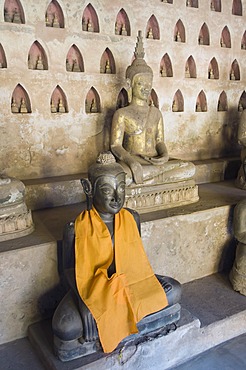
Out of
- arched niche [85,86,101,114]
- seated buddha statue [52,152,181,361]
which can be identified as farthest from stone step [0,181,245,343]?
arched niche [85,86,101,114]

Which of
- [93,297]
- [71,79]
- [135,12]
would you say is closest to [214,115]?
[135,12]

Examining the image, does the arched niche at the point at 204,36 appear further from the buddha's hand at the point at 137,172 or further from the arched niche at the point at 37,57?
the buddha's hand at the point at 137,172

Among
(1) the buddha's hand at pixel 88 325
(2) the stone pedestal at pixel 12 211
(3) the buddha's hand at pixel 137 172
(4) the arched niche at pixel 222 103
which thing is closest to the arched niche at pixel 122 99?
(3) the buddha's hand at pixel 137 172

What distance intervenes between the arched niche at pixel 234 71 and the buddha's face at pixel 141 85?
2.12 metres

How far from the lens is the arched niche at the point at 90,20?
442 centimetres

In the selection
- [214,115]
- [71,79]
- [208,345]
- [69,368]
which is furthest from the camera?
[214,115]

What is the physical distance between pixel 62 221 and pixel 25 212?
0.44 meters

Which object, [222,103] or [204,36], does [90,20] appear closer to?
[204,36]

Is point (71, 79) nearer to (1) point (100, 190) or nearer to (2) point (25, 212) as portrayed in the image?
(2) point (25, 212)

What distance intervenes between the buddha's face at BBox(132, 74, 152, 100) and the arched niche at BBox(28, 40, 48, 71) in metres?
1.05

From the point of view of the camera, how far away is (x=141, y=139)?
4.23 m

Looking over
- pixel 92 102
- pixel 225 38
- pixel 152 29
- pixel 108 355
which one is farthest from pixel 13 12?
pixel 108 355

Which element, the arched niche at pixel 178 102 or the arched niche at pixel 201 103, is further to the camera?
the arched niche at pixel 201 103

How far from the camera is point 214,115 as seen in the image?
558 cm
